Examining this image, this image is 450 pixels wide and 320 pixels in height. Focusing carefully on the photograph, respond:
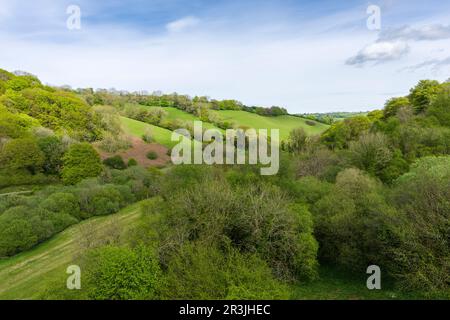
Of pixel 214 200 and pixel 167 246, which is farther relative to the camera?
pixel 214 200

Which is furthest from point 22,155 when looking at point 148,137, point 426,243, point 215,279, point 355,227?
point 426,243

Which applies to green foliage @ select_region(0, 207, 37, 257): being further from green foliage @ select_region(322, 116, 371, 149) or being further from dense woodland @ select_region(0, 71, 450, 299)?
green foliage @ select_region(322, 116, 371, 149)

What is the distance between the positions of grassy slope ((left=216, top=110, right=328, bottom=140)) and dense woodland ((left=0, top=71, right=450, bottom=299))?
49.2 m

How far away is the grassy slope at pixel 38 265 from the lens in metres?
24.0

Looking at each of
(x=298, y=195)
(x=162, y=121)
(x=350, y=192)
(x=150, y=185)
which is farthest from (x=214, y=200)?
(x=162, y=121)

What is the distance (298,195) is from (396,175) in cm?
1418

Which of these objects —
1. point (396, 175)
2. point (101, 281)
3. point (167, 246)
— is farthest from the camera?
point (396, 175)

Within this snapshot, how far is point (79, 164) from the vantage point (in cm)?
5100

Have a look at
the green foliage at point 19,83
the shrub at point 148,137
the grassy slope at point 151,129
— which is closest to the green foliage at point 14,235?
the shrub at point 148,137

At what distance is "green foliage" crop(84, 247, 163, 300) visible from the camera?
47.5 feet

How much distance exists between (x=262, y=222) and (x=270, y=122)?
83229 mm

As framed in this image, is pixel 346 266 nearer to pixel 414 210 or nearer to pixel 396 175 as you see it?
pixel 414 210

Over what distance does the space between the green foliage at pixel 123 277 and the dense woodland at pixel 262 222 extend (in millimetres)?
49
